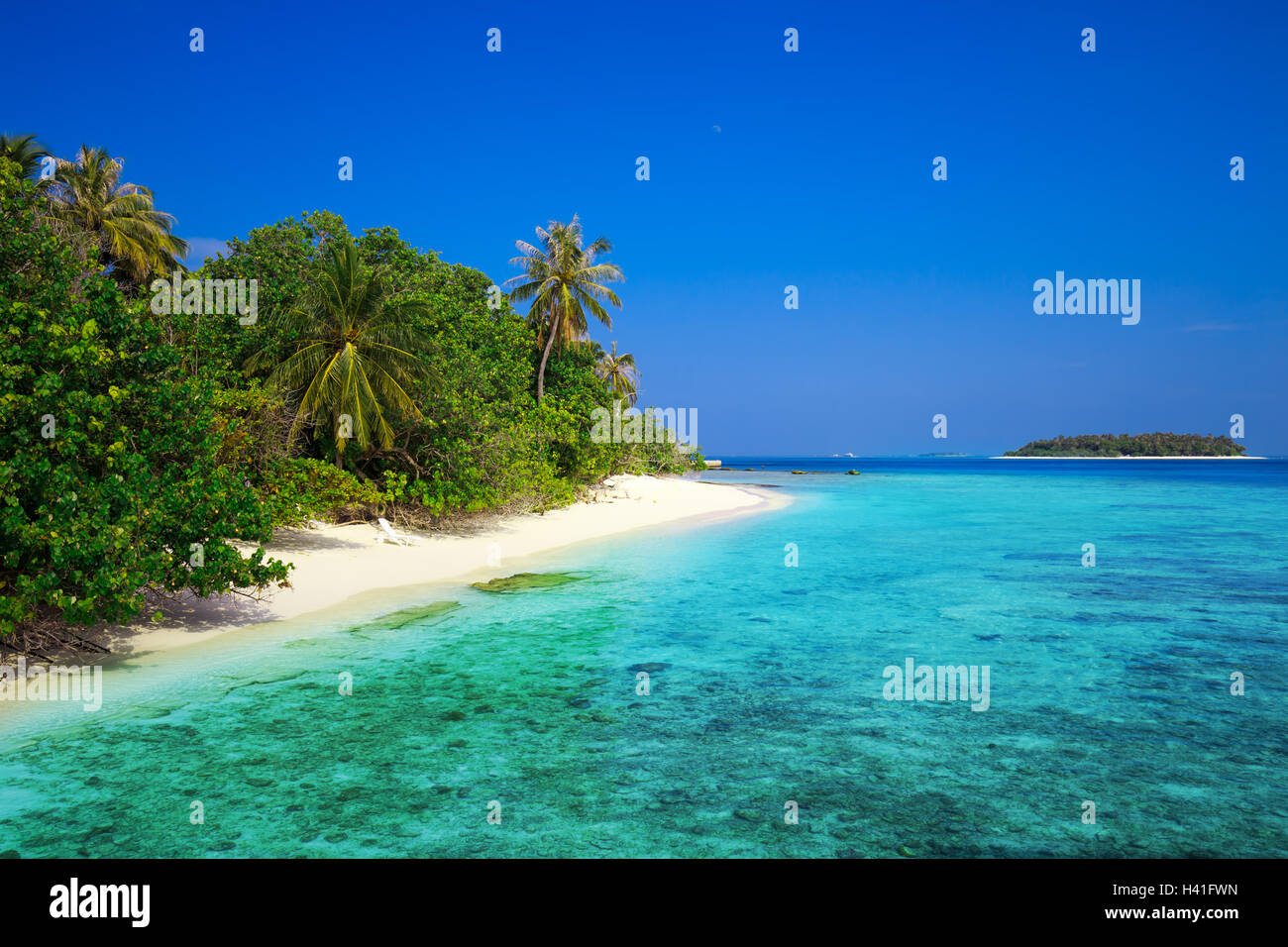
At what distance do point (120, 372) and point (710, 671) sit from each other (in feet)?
27.0

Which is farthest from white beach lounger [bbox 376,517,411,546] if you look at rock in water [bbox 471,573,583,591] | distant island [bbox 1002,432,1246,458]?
distant island [bbox 1002,432,1246,458]

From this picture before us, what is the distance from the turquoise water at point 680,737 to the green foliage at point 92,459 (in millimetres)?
1243

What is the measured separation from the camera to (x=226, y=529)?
9203 millimetres

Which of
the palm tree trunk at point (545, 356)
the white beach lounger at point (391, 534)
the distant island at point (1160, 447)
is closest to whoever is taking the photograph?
the white beach lounger at point (391, 534)

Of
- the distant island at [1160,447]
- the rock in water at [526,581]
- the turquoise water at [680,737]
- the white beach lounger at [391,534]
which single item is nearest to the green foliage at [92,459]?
the turquoise water at [680,737]

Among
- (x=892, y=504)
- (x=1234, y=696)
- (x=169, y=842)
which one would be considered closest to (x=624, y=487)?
(x=892, y=504)

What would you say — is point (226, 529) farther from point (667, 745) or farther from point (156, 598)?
point (667, 745)

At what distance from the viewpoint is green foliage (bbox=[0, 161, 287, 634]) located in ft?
24.4

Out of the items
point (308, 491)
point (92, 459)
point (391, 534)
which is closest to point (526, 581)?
point (391, 534)

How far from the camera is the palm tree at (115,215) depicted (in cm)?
2808

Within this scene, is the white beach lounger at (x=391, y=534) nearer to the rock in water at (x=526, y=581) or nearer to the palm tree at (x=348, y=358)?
the palm tree at (x=348, y=358)

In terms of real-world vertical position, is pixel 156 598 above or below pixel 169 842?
above

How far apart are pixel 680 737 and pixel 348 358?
13114mm

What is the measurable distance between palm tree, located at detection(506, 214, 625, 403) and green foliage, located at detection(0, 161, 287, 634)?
25.3 m
